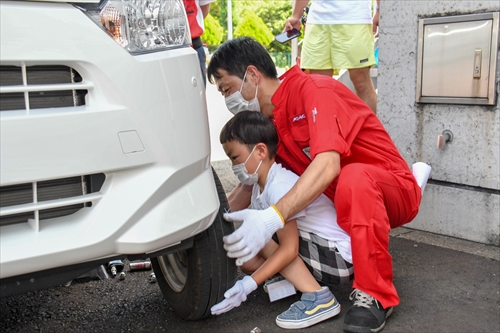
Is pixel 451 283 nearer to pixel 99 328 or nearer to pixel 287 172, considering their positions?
pixel 287 172

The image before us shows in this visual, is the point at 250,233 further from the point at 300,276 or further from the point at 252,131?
the point at 252,131

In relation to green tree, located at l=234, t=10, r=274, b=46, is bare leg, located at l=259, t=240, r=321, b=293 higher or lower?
lower

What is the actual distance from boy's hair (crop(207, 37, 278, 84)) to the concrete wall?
102 cm

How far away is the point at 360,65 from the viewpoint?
413 centimetres

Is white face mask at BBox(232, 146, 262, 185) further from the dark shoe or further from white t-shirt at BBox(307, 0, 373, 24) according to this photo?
white t-shirt at BBox(307, 0, 373, 24)

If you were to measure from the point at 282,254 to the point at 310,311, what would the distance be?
25 centimetres

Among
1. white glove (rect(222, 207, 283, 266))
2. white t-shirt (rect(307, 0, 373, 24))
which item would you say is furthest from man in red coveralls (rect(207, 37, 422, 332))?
white t-shirt (rect(307, 0, 373, 24))

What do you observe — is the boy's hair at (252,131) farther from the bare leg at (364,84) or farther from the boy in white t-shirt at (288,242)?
the bare leg at (364,84)

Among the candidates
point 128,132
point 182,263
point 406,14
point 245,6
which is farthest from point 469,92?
point 245,6

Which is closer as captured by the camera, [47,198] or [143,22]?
[47,198]

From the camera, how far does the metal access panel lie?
9.70 feet

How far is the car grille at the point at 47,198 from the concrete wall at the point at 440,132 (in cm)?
217

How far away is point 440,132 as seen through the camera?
10.6 feet

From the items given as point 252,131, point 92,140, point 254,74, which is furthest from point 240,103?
point 92,140
